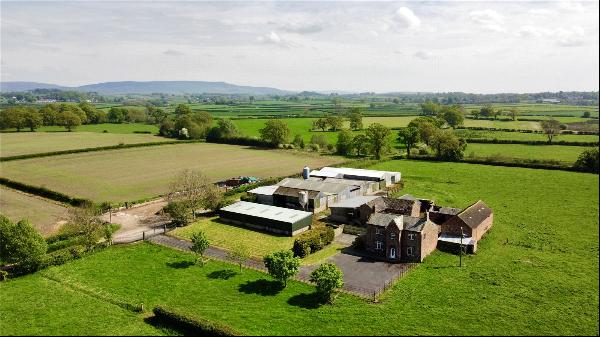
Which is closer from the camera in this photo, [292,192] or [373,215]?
[373,215]

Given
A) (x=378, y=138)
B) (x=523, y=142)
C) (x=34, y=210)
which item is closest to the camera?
(x=34, y=210)

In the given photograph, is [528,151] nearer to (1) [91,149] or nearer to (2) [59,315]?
(2) [59,315]

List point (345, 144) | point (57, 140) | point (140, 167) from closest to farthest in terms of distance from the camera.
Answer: point (140, 167)
point (345, 144)
point (57, 140)

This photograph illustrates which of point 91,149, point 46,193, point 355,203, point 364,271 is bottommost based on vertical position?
point 364,271

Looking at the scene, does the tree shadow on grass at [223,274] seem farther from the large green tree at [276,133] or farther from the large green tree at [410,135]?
the large green tree at [276,133]

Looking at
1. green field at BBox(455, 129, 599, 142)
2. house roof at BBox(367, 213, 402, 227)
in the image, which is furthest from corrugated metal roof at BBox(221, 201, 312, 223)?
green field at BBox(455, 129, 599, 142)

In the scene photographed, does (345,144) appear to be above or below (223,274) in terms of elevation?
above

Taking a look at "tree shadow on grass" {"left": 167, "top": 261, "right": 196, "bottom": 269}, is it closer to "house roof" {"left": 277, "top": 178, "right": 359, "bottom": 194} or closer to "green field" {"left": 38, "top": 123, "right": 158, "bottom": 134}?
"house roof" {"left": 277, "top": 178, "right": 359, "bottom": 194}

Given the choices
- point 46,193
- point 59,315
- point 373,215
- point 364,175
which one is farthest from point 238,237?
point 46,193
